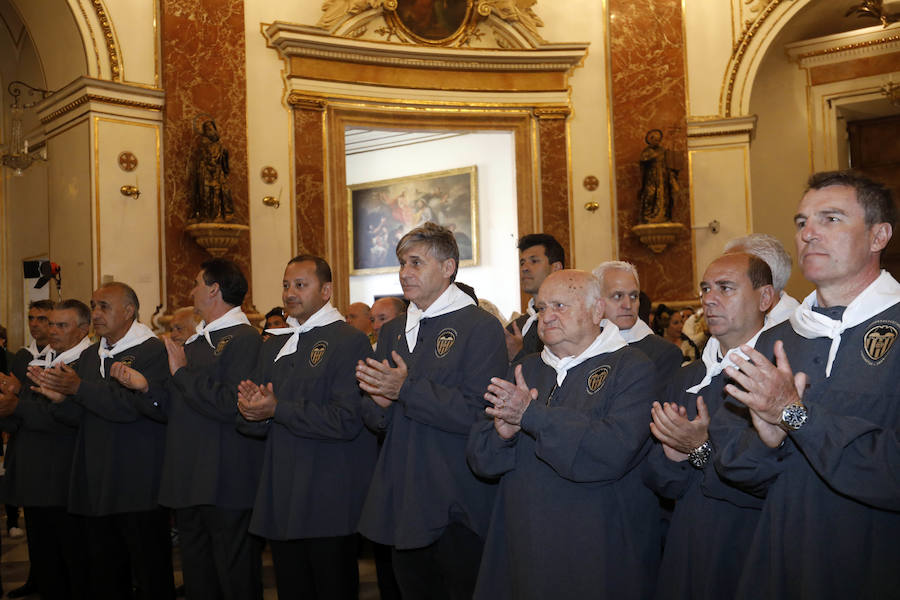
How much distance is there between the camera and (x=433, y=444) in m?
3.83

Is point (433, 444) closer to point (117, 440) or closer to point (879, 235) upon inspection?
point (879, 235)

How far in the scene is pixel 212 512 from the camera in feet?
15.3

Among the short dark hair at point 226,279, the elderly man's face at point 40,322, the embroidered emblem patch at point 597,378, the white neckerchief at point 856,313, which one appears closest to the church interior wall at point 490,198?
the elderly man's face at point 40,322

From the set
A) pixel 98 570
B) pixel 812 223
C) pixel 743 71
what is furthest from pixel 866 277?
pixel 743 71

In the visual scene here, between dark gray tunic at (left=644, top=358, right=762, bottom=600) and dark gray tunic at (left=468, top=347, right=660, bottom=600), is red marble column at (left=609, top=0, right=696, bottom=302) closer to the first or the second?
dark gray tunic at (left=468, top=347, right=660, bottom=600)

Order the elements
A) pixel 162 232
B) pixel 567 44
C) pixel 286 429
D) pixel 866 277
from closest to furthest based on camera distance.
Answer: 1. pixel 866 277
2. pixel 286 429
3. pixel 162 232
4. pixel 567 44

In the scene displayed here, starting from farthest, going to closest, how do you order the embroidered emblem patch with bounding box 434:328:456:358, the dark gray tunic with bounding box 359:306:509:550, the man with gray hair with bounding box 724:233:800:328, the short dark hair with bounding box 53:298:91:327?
the short dark hair with bounding box 53:298:91:327 < the embroidered emblem patch with bounding box 434:328:456:358 < the dark gray tunic with bounding box 359:306:509:550 < the man with gray hair with bounding box 724:233:800:328

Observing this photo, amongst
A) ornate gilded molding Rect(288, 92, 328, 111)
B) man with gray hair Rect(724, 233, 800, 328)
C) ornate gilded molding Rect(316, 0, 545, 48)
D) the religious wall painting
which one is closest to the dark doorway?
ornate gilded molding Rect(316, 0, 545, 48)

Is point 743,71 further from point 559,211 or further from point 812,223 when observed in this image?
point 812,223

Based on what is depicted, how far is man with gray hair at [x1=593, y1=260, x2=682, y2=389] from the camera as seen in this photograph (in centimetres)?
425

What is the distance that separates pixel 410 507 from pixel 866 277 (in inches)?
77.5

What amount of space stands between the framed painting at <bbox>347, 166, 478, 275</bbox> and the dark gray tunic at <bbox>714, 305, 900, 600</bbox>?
1209cm

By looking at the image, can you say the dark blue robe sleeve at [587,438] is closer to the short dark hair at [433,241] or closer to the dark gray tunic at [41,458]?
the short dark hair at [433,241]

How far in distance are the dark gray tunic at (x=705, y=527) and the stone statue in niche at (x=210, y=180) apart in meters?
8.24
